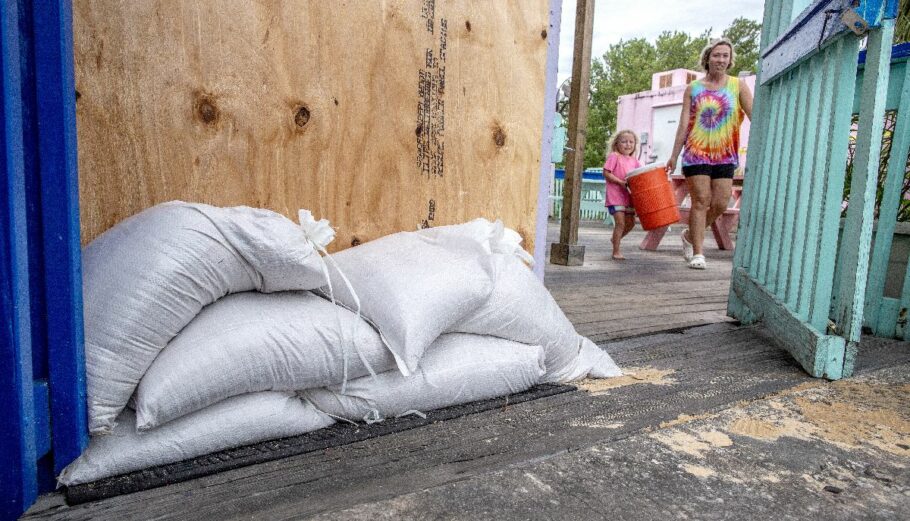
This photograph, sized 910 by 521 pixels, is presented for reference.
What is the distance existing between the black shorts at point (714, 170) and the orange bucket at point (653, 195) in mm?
664

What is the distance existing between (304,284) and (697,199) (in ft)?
13.1

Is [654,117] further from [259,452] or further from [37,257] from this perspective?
→ [37,257]

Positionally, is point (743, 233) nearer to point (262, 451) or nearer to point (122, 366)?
point (262, 451)

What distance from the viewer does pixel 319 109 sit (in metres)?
1.73

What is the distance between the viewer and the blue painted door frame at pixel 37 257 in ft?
3.03

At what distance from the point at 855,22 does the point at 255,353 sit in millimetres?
1814

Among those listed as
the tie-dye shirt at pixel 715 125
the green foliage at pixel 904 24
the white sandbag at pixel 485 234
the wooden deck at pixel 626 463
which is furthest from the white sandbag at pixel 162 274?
the tie-dye shirt at pixel 715 125

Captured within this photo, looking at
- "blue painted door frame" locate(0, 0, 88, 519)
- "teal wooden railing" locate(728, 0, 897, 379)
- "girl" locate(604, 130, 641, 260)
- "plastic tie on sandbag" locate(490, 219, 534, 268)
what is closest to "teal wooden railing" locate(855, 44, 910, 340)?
"teal wooden railing" locate(728, 0, 897, 379)

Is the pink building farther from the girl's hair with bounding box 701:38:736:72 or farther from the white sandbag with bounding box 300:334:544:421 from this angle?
the white sandbag with bounding box 300:334:544:421

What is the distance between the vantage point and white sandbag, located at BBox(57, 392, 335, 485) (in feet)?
3.74

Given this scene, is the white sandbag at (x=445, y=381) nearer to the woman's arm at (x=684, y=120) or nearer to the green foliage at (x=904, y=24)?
the green foliage at (x=904, y=24)

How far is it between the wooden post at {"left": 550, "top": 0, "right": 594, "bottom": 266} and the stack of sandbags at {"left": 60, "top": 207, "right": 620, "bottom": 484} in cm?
340

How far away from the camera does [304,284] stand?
1.40 meters

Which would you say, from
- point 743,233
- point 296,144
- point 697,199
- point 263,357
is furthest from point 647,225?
point 263,357
